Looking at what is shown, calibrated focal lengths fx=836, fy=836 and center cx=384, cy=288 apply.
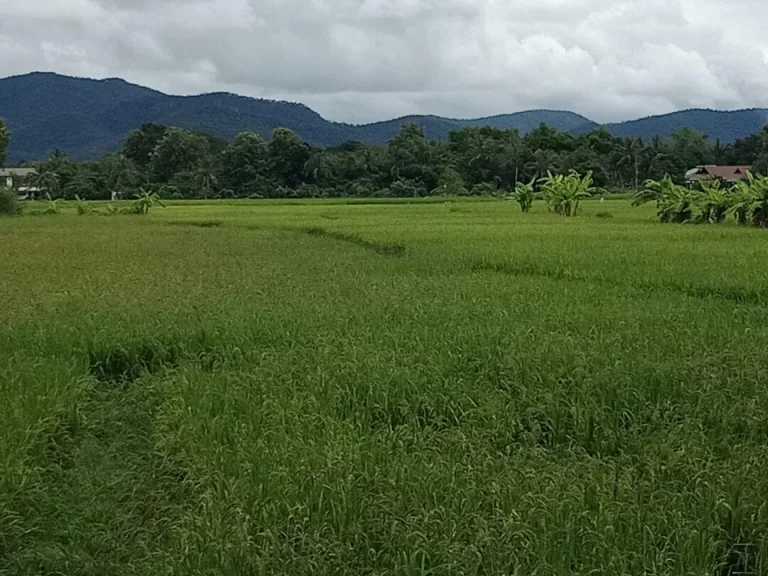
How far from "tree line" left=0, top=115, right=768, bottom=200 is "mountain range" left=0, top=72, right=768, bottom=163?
41.7 metres

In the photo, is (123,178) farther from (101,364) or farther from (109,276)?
(101,364)

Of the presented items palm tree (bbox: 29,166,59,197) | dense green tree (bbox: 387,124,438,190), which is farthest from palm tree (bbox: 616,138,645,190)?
palm tree (bbox: 29,166,59,197)

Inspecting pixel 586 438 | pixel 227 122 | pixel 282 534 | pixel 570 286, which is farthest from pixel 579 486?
pixel 227 122

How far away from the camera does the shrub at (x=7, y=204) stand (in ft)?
89.1

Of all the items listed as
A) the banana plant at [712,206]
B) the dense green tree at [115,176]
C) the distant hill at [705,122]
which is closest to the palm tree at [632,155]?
the dense green tree at [115,176]

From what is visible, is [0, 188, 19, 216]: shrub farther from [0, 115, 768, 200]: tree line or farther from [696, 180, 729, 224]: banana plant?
[696, 180, 729, 224]: banana plant

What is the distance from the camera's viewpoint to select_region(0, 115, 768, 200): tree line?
44.2 meters

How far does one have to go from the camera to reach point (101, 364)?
5836 millimetres

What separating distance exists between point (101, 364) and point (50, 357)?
1.13ft

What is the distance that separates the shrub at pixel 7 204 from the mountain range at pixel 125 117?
6075 centimetres

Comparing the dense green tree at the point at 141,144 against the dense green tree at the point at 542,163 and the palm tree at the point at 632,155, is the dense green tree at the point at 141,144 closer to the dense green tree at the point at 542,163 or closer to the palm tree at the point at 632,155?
the dense green tree at the point at 542,163

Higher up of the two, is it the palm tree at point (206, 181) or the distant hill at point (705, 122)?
the distant hill at point (705, 122)

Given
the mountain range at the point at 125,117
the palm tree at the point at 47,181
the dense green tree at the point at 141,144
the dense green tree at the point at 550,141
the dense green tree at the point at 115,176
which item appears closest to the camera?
the palm tree at the point at 47,181

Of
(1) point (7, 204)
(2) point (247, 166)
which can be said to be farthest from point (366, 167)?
(1) point (7, 204)
